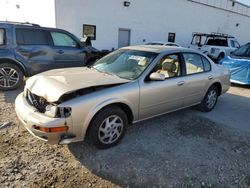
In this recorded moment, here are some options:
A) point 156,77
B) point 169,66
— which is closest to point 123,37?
point 169,66

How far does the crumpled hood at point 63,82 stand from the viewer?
3.07 meters

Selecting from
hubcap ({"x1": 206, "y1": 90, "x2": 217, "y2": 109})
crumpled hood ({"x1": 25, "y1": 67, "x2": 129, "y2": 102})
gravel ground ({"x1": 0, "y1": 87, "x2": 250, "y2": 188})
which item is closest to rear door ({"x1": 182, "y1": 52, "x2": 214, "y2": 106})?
hubcap ({"x1": 206, "y1": 90, "x2": 217, "y2": 109})

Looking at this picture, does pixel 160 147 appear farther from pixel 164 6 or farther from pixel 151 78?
pixel 164 6

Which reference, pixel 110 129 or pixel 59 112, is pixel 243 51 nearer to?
pixel 110 129

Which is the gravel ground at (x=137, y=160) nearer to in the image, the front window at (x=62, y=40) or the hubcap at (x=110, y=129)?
the hubcap at (x=110, y=129)

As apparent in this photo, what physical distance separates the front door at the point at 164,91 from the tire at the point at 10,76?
4.06 metres

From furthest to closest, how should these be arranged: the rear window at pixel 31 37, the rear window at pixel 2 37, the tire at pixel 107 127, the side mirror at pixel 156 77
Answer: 1. the rear window at pixel 31 37
2. the rear window at pixel 2 37
3. the side mirror at pixel 156 77
4. the tire at pixel 107 127

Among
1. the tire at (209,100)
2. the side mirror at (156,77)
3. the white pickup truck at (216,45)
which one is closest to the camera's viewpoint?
the side mirror at (156,77)

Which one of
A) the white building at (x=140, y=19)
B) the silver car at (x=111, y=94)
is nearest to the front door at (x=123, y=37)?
the white building at (x=140, y=19)

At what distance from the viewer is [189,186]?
2.86 metres

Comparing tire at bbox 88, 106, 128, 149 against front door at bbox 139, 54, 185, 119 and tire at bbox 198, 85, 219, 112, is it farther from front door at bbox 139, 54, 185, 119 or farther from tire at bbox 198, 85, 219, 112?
tire at bbox 198, 85, 219, 112

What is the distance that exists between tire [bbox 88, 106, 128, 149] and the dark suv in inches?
156

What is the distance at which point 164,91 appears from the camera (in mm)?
4043

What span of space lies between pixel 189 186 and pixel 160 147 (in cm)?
93
